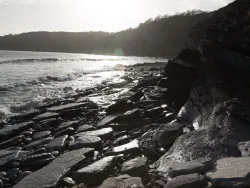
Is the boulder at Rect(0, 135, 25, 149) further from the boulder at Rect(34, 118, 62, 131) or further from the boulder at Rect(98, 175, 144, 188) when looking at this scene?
the boulder at Rect(98, 175, 144, 188)

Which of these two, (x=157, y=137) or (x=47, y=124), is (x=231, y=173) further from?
(x=47, y=124)

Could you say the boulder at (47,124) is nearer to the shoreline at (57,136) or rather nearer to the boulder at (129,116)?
the shoreline at (57,136)

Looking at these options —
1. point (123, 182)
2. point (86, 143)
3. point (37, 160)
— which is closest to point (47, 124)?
point (86, 143)

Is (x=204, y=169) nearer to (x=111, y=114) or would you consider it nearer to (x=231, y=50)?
(x=111, y=114)

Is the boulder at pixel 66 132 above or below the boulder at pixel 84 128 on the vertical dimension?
below

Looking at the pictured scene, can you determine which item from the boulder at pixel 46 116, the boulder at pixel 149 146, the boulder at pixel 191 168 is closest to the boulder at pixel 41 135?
the boulder at pixel 46 116

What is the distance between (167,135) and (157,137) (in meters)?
0.18

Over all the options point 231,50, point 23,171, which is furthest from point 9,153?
point 231,50

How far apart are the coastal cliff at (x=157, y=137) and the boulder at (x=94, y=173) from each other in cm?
1

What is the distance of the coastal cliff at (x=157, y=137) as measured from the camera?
12.0ft

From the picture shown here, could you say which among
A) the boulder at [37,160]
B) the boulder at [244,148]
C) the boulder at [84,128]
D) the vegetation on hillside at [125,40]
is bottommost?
the boulder at [37,160]

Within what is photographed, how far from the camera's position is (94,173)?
3992mm

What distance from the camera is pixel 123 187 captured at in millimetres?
3514

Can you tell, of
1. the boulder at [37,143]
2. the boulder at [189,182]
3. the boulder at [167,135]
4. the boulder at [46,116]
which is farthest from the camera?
the boulder at [46,116]
